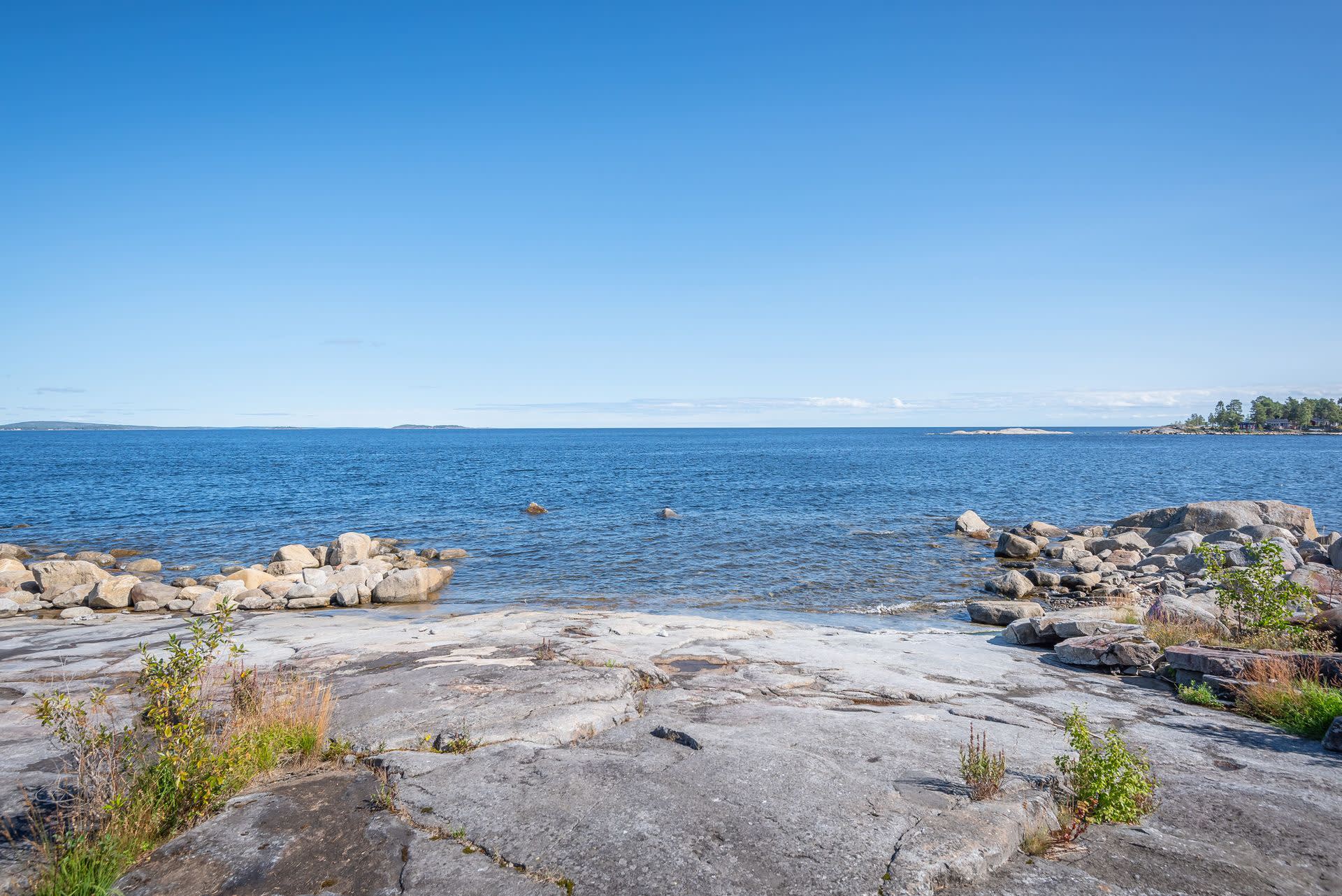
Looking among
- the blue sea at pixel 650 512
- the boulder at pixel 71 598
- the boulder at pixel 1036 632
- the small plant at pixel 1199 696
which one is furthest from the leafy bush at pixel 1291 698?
the boulder at pixel 71 598

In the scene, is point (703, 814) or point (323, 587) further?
point (323, 587)

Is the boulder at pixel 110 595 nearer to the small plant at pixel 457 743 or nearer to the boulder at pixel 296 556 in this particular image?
the boulder at pixel 296 556

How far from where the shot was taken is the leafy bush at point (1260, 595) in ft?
36.9

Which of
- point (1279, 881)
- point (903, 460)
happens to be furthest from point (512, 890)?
point (903, 460)

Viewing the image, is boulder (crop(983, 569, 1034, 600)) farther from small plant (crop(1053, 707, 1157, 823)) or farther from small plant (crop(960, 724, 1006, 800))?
Answer: small plant (crop(960, 724, 1006, 800))

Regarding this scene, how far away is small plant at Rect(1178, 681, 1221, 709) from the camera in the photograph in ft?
30.6

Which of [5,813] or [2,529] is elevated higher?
[5,813]

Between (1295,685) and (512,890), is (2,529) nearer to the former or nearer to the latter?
(512,890)

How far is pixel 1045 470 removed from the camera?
76.5 metres

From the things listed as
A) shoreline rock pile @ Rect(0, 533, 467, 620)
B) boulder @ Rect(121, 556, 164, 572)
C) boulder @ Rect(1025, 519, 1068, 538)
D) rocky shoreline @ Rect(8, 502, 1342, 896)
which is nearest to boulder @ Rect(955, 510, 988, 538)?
boulder @ Rect(1025, 519, 1068, 538)

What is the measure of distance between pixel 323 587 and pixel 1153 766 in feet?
69.6

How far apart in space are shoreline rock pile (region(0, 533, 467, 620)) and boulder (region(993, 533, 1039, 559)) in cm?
2227

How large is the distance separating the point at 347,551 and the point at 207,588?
551 cm

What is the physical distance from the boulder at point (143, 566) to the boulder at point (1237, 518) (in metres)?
40.5
